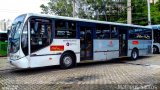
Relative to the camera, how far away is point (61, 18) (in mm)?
14406

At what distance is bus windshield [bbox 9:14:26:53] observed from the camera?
1288 cm

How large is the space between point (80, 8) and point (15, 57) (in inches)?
1120

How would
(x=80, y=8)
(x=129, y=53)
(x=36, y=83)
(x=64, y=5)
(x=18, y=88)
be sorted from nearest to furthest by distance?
1. (x=18, y=88)
2. (x=36, y=83)
3. (x=129, y=53)
4. (x=80, y=8)
5. (x=64, y=5)

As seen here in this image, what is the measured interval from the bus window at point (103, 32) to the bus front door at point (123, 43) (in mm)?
1733

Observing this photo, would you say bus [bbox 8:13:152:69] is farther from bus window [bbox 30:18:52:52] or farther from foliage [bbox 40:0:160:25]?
foliage [bbox 40:0:160:25]

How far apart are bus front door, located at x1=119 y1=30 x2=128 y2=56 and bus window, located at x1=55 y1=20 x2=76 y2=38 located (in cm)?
493

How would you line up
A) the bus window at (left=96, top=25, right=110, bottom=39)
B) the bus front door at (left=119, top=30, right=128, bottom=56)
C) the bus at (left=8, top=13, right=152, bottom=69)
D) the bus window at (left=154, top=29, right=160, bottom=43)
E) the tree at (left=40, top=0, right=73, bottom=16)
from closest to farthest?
the bus at (left=8, top=13, right=152, bottom=69) → the bus window at (left=96, top=25, right=110, bottom=39) → the bus front door at (left=119, top=30, right=128, bottom=56) → the bus window at (left=154, top=29, right=160, bottom=43) → the tree at (left=40, top=0, right=73, bottom=16)

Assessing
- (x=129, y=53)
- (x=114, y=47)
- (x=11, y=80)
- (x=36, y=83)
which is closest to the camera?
(x=36, y=83)

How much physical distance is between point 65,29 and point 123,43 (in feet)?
19.9

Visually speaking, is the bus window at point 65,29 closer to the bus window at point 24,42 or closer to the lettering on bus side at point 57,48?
the lettering on bus side at point 57,48

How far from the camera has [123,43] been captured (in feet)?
63.2

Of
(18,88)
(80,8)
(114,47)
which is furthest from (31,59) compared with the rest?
(80,8)

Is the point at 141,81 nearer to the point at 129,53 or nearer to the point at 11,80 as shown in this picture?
the point at 11,80

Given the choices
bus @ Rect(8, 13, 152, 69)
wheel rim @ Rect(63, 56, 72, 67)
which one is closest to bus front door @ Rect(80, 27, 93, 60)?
bus @ Rect(8, 13, 152, 69)
